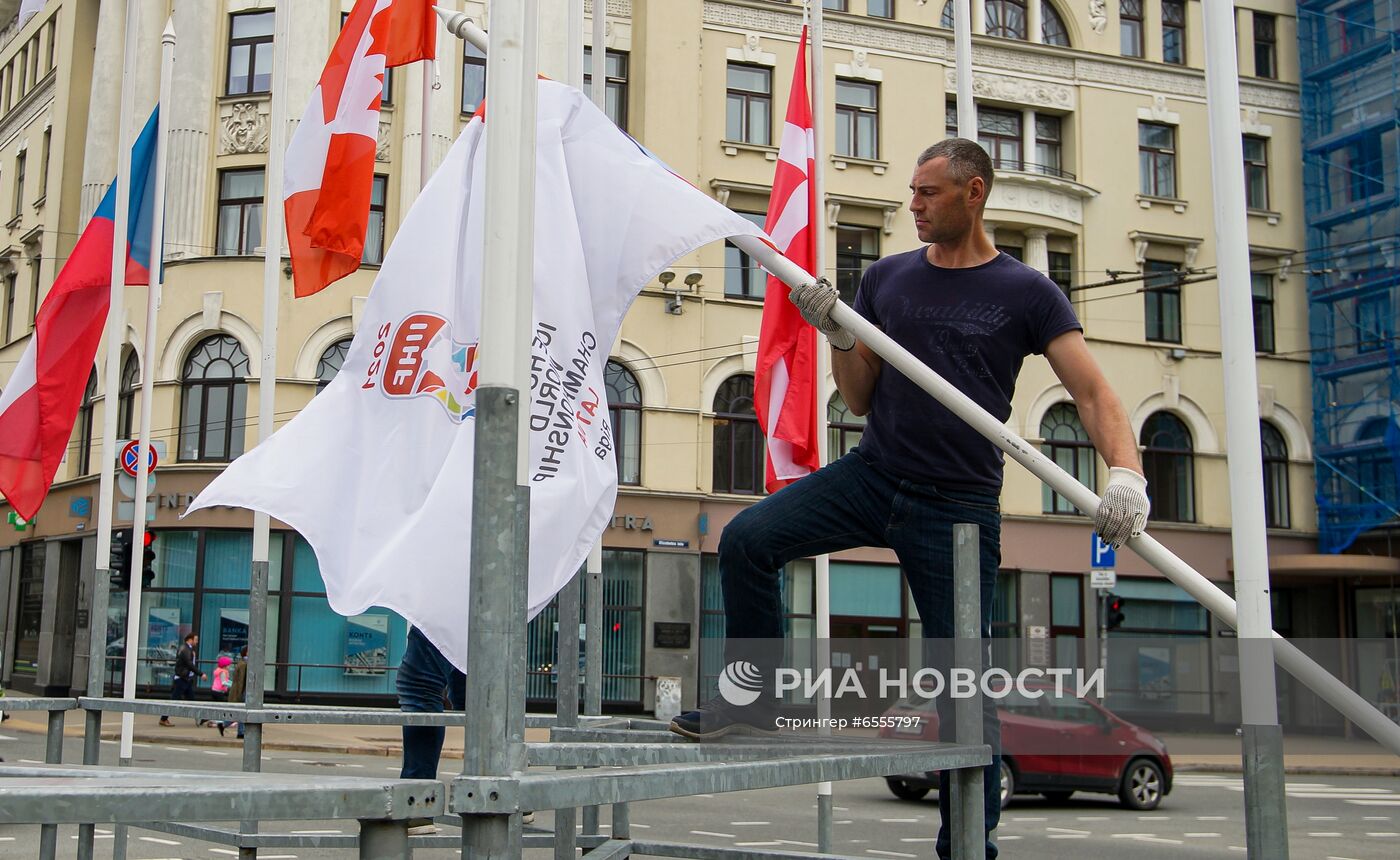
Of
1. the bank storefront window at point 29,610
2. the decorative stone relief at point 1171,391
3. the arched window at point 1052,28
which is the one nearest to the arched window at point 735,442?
the decorative stone relief at point 1171,391

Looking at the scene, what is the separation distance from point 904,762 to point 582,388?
1300 millimetres

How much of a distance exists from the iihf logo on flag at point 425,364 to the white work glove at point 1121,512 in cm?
183

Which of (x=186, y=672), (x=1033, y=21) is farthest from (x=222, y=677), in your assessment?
(x=1033, y=21)

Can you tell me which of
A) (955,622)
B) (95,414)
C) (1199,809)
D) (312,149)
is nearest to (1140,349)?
(1199,809)

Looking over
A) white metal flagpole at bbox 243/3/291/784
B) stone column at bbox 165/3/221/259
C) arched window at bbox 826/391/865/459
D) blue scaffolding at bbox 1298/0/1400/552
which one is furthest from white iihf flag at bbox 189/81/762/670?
blue scaffolding at bbox 1298/0/1400/552

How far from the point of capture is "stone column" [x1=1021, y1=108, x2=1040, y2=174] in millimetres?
34344

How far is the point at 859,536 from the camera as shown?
445 centimetres

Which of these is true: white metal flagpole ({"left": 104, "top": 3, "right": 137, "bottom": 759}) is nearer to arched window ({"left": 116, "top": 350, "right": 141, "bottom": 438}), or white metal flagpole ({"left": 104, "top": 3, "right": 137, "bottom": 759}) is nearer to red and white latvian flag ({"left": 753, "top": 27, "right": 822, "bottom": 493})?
red and white latvian flag ({"left": 753, "top": 27, "right": 822, "bottom": 493})

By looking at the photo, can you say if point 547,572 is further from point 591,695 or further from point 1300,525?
point 1300,525

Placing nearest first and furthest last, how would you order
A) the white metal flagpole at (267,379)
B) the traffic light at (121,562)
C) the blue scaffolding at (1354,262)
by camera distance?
the white metal flagpole at (267,379)
the traffic light at (121,562)
the blue scaffolding at (1354,262)

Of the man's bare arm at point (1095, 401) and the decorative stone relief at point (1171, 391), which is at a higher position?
the decorative stone relief at point (1171, 391)

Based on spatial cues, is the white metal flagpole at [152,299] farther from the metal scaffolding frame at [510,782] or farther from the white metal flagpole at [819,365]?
the white metal flagpole at [819,365]

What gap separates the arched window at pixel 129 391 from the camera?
101ft

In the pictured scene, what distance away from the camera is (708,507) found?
103ft
